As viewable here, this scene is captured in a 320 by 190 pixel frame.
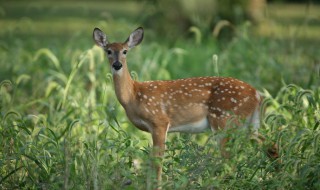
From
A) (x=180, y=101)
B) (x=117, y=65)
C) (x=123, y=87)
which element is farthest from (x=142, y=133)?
(x=117, y=65)

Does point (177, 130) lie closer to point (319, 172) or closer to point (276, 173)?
point (276, 173)

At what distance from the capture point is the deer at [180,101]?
6.41 metres

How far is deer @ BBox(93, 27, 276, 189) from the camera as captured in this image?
6.41 metres

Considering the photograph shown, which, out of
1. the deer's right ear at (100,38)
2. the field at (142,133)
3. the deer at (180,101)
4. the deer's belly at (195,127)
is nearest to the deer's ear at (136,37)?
the deer at (180,101)

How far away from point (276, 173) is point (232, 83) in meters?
1.15

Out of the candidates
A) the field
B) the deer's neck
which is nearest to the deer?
the deer's neck

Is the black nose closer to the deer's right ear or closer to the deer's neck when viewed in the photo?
the deer's neck

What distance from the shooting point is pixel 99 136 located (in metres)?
6.75

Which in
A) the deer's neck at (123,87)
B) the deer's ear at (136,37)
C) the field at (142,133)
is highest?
the deer's ear at (136,37)

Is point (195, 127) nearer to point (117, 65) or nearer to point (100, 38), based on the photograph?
point (117, 65)

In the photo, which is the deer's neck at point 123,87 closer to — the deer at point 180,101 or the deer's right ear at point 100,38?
the deer at point 180,101

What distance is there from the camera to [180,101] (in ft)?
21.6

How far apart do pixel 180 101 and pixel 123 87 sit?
480 mm

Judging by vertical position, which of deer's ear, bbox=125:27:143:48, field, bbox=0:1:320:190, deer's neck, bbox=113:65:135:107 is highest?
deer's ear, bbox=125:27:143:48
